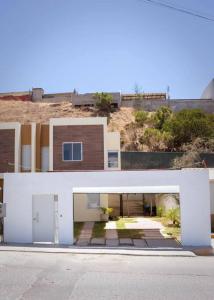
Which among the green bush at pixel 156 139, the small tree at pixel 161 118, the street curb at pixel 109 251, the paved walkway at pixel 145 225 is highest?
the small tree at pixel 161 118

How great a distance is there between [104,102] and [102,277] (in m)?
54.1

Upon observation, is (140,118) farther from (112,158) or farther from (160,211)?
(112,158)

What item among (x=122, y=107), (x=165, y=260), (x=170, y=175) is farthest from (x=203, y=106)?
(x=165, y=260)

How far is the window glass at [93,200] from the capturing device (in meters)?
28.2

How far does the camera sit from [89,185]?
18.6 meters

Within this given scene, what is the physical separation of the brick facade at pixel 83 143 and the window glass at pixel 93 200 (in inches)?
81.3

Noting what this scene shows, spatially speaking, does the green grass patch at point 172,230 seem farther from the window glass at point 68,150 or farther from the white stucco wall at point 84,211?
the window glass at point 68,150

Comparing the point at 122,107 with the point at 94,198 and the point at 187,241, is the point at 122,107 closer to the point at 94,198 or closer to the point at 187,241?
the point at 94,198

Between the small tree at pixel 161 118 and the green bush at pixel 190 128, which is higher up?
the small tree at pixel 161 118

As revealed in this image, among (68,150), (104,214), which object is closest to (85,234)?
(104,214)

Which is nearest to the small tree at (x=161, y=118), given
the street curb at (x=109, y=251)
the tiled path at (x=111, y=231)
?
the tiled path at (x=111, y=231)

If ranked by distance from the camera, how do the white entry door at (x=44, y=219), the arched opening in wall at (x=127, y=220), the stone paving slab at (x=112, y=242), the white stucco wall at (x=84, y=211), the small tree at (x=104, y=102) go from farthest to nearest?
the small tree at (x=104, y=102), the white stucco wall at (x=84, y=211), the arched opening in wall at (x=127, y=220), the white entry door at (x=44, y=219), the stone paving slab at (x=112, y=242)

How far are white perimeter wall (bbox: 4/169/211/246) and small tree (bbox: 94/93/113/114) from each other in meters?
45.9

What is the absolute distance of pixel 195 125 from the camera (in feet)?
158
